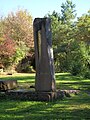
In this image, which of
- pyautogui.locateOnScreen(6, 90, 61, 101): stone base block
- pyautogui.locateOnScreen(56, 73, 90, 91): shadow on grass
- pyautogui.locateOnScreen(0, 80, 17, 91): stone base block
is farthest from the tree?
pyautogui.locateOnScreen(6, 90, 61, 101): stone base block

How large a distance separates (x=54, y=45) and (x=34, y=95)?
97.6 ft

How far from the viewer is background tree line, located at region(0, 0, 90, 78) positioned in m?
30.2

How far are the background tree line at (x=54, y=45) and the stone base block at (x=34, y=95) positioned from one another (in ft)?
45.2

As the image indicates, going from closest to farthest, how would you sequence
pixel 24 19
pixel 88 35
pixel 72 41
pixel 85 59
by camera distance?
1. pixel 85 59
2. pixel 88 35
3. pixel 72 41
4. pixel 24 19

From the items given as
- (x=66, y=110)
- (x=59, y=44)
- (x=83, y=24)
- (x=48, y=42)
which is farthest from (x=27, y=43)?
(x=66, y=110)

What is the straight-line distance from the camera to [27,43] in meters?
41.0

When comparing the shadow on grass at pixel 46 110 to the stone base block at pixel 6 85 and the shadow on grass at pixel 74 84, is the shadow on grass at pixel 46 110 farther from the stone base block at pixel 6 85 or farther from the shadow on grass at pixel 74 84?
the shadow on grass at pixel 74 84

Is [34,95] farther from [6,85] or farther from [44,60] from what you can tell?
[6,85]

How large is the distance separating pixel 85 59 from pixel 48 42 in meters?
16.5

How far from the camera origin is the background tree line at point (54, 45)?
3025 cm

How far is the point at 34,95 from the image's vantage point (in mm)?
11844

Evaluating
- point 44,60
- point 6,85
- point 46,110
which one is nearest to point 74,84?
point 6,85

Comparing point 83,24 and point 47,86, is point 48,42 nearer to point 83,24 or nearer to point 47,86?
point 47,86

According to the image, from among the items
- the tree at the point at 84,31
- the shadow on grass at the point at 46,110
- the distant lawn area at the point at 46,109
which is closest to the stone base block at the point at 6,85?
the distant lawn area at the point at 46,109
